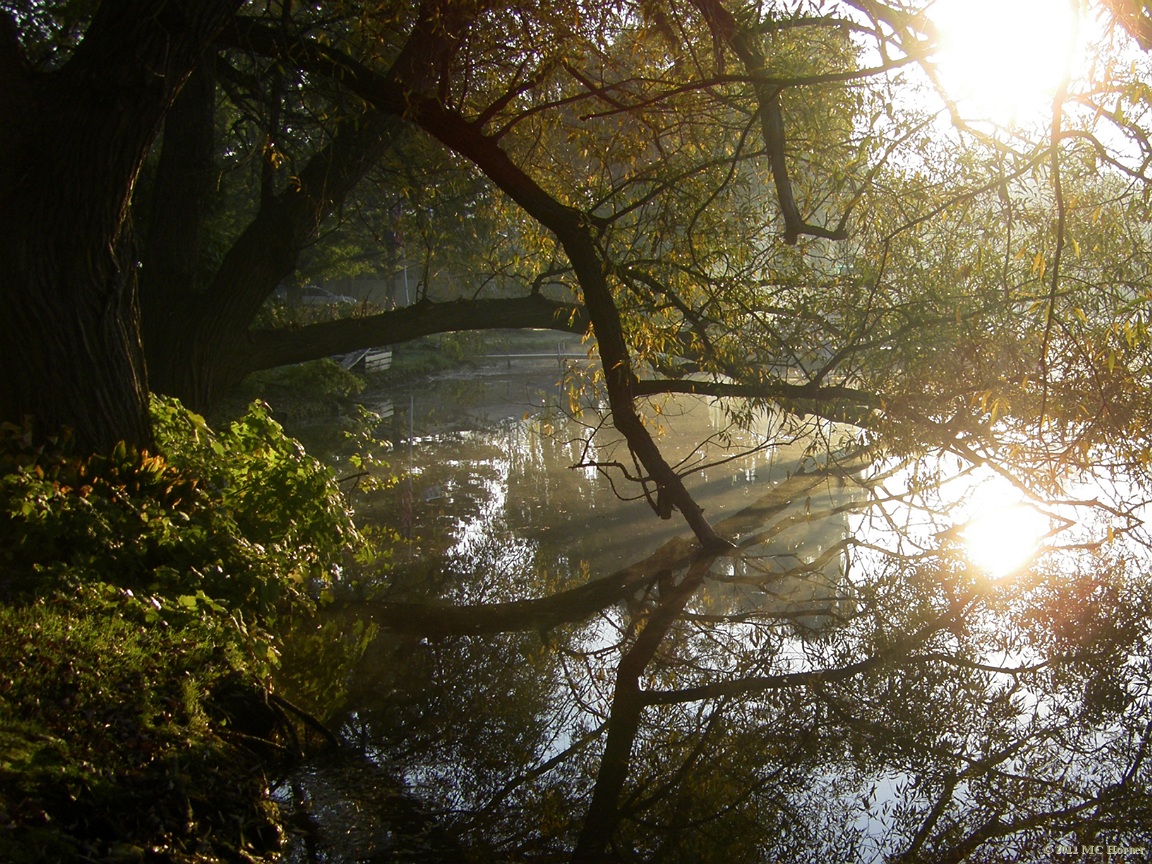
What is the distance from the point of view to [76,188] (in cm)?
553

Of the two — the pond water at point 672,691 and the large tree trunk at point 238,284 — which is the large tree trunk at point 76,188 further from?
the large tree trunk at point 238,284

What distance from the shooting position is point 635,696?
20.1 feet

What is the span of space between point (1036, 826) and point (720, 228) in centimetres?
452

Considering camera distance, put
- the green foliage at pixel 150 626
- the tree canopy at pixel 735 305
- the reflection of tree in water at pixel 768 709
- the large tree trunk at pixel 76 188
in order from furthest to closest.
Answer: the large tree trunk at pixel 76 188 < the tree canopy at pixel 735 305 < the reflection of tree in water at pixel 768 709 < the green foliage at pixel 150 626

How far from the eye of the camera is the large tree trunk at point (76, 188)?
543 centimetres

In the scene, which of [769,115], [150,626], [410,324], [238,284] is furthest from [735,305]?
[150,626]

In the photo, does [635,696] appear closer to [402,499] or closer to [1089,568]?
[1089,568]

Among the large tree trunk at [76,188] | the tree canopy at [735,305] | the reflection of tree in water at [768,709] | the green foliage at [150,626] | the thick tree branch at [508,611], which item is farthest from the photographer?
the thick tree branch at [508,611]

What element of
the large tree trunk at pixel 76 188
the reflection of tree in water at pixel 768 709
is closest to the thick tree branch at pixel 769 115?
the reflection of tree in water at pixel 768 709

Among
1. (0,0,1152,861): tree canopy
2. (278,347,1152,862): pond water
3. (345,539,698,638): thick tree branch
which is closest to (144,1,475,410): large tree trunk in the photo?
(0,0,1152,861): tree canopy

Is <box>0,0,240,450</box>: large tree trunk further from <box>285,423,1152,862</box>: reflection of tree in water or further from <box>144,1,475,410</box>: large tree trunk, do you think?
<box>144,1,475,410</box>: large tree trunk

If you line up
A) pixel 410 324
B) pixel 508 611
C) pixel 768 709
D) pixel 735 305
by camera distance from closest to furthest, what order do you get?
pixel 768 709, pixel 735 305, pixel 508 611, pixel 410 324

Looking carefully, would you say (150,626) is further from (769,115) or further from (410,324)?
(410,324)

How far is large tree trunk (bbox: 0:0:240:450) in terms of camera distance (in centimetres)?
543
